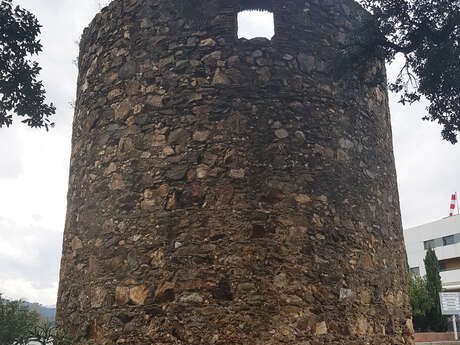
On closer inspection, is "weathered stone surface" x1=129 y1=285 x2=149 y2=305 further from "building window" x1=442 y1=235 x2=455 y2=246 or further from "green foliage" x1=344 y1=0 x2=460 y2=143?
"building window" x1=442 y1=235 x2=455 y2=246

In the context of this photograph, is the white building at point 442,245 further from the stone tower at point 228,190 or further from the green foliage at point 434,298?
the stone tower at point 228,190

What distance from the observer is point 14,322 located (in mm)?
5676

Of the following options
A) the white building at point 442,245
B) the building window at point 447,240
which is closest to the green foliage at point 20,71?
the white building at point 442,245

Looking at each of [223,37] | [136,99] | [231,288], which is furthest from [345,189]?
[136,99]

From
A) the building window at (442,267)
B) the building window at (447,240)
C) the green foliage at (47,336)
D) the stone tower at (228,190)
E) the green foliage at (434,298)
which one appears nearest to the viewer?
the green foliage at (47,336)

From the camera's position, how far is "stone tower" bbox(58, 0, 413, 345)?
198 inches

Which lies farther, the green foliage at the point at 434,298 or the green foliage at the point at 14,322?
the green foliage at the point at 434,298

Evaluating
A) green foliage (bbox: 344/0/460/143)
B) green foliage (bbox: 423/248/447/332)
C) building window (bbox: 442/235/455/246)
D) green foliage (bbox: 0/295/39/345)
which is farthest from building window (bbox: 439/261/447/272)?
green foliage (bbox: 0/295/39/345)

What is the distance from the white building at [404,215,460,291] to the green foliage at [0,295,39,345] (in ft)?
123

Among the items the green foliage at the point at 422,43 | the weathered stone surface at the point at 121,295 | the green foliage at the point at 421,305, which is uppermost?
the green foliage at the point at 422,43

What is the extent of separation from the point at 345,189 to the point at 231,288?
1717mm

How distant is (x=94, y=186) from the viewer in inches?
231

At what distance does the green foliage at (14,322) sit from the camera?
5.45 m

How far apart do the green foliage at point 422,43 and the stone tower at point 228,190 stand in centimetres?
33
